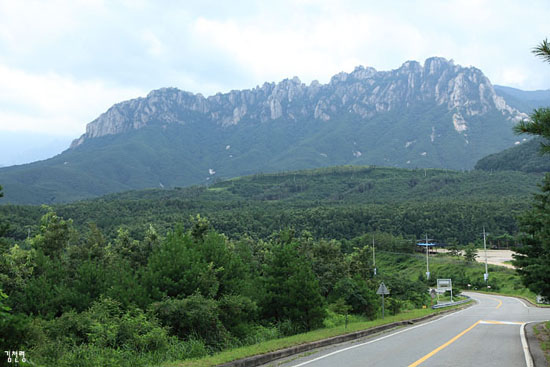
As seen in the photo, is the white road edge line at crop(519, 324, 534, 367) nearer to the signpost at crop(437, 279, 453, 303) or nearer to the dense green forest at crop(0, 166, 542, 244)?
the signpost at crop(437, 279, 453, 303)

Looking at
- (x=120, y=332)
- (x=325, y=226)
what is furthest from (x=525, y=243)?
(x=325, y=226)

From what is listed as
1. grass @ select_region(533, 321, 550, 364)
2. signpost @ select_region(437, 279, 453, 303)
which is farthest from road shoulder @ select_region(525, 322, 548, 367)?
signpost @ select_region(437, 279, 453, 303)

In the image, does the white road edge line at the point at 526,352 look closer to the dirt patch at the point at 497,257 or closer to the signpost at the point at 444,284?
the signpost at the point at 444,284

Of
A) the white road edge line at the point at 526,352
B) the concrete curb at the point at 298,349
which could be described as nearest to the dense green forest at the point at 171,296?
the concrete curb at the point at 298,349

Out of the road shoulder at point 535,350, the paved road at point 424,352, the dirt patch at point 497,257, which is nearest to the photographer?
the road shoulder at point 535,350

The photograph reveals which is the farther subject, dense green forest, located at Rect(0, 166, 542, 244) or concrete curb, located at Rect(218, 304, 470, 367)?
dense green forest, located at Rect(0, 166, 542, 244)

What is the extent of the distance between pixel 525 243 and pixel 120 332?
55.7 ft

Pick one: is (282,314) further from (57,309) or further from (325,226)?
(325,226)

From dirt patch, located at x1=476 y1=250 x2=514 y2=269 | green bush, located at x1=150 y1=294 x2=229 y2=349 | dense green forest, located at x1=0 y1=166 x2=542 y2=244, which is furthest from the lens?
dense green forest, located at x1=0 y1=166 x2=542 y2=244

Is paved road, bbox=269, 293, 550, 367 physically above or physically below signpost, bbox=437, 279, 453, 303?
above

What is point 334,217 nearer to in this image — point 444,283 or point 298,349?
point 444,283

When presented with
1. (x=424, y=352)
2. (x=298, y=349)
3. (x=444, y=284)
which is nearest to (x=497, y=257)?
(x=444, y=284)

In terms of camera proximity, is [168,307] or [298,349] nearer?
[298,349]

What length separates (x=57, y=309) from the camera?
47.4ft
